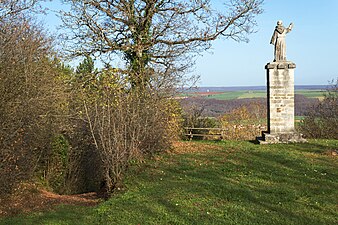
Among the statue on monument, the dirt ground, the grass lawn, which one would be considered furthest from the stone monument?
the dirt ground

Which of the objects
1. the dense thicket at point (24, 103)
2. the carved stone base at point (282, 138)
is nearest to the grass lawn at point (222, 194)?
the dense thicket at point (24, 103)

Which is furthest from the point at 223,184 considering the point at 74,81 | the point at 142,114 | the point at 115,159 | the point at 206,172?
the point at 74,81

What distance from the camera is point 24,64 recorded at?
916 centimetres

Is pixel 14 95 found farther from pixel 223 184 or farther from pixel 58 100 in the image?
pixel 223 184

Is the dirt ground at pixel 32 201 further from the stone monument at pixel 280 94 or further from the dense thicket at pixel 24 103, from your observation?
the stone monument at pixel 280 94

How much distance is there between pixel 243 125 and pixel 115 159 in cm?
1777

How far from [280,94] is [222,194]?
837 cm

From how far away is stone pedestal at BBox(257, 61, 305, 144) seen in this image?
14.9 metres

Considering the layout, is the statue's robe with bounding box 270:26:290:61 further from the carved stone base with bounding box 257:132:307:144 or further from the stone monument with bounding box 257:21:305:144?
the carved stone base with bounding box 257:132:307:144

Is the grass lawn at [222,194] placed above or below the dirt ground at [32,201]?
above

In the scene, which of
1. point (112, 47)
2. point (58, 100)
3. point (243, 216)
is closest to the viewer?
point (243, 216)

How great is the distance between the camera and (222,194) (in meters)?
7.93

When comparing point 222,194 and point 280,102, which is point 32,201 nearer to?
point 222,194

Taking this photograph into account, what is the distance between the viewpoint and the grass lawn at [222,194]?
6570 millimetres
